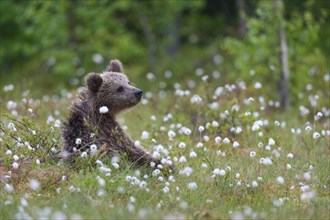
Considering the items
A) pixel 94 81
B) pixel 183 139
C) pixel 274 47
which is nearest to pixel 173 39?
pixel 274 47

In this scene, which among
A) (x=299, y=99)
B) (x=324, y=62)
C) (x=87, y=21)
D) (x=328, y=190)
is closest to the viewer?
(x=328, y=190)

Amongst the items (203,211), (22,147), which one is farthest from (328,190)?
(22,147)

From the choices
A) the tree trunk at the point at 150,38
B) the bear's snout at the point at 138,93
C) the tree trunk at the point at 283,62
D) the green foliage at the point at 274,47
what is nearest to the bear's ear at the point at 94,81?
the bear's snout at the point at 138,93

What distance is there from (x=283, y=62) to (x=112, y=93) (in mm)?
6913

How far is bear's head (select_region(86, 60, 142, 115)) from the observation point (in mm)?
9766

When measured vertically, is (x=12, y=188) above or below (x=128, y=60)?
below

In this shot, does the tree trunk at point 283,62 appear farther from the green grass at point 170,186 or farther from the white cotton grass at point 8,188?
the white cotton grass at point 8,188

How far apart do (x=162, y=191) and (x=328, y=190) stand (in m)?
1.92

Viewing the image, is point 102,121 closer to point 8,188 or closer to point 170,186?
point 170,186

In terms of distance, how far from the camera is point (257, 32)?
16.3 metres

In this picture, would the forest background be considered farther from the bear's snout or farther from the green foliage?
the bear's snout

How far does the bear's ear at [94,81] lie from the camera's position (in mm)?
9672

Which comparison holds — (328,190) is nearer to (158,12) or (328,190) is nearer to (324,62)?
(324,62)

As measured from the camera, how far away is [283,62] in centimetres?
1603
